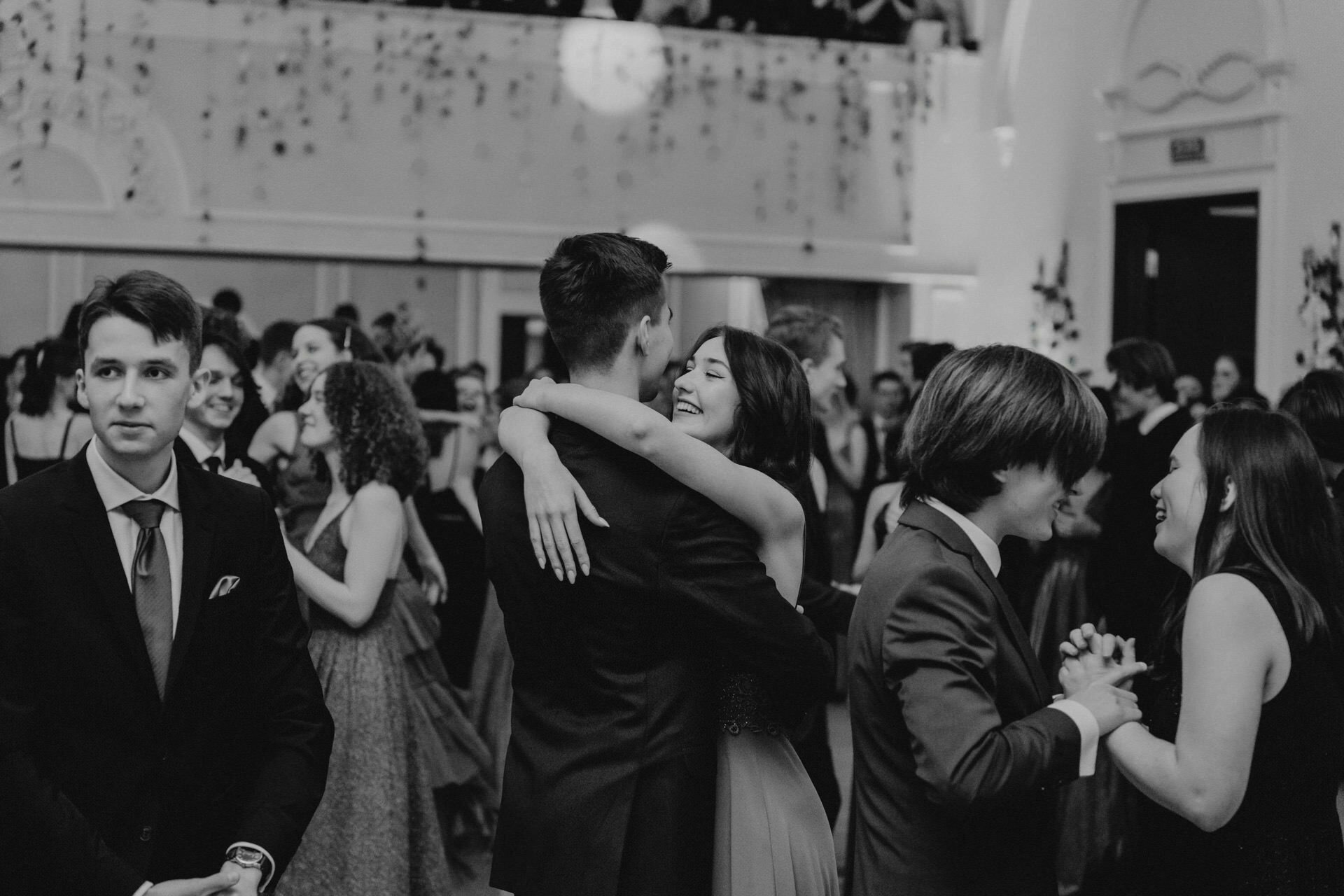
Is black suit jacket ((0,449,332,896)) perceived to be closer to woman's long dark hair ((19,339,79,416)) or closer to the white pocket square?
the white pocket square

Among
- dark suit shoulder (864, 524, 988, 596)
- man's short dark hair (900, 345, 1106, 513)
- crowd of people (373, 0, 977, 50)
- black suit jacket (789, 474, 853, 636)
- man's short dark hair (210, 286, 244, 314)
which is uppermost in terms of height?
crowd of people (373, 0, 977, 50)

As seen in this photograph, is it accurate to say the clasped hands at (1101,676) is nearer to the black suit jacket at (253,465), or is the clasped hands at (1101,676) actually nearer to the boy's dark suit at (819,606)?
the boy's dark suit at (819,606)

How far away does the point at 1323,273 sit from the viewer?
8547 millimetres

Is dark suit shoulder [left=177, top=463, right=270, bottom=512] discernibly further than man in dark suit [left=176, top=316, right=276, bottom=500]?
No

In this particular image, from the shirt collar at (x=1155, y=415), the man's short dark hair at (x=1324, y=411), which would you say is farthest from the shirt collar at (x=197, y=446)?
the shirt collar at (x=1155, y=415)

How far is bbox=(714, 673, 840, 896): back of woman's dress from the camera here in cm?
231

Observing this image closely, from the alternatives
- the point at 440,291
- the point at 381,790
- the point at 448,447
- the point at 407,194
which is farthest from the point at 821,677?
the point at 440,291

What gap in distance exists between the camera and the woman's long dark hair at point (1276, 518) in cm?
211

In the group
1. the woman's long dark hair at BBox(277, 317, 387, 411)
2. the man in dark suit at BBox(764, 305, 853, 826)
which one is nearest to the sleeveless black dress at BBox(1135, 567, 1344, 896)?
the man in dark suit at BBox(764, 305, 853, 826)

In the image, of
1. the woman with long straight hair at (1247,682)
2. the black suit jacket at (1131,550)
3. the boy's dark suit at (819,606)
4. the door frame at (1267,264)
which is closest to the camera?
the woman with long straight hair at (1247,682)

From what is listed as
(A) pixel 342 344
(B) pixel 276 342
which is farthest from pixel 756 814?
(B) pixel 276 342

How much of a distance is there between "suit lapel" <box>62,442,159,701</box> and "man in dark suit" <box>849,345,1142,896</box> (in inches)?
38.2

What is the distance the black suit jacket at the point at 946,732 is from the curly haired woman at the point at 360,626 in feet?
6.02

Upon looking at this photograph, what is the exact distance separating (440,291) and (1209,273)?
697 centimetres
